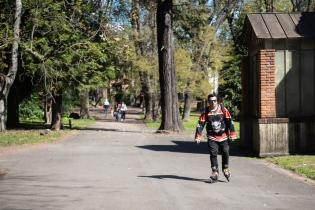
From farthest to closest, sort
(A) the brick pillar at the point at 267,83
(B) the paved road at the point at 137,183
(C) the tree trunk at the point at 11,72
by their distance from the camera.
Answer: (C) the tree trunk at the point at 11,72 < (A) the brick pillar at the point at 267,83 < (B) the paved road at the point at 137,183

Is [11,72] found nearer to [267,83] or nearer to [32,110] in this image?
[267,83]

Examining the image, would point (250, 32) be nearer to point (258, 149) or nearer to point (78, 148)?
point (258, 149)

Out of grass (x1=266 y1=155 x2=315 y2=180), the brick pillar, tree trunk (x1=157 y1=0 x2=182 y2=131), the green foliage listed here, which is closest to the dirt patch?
grass (x1=266 y1=155 x2=315 y2=180)

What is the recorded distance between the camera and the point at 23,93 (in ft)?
116

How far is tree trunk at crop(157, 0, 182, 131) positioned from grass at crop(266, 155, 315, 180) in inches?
531

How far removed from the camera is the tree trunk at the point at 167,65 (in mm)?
30406

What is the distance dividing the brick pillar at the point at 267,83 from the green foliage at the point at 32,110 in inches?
1158

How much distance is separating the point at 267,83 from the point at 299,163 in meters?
3.23

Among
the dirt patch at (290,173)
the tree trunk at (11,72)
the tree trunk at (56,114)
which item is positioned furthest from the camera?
the tree trunk at (56,114)

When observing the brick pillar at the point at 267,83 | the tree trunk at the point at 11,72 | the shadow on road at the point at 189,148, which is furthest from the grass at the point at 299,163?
the tree trunk at the point at 11,72

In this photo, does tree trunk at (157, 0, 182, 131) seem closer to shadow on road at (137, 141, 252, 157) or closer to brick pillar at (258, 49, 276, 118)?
shadow on road at (137, 141, 252, 157)

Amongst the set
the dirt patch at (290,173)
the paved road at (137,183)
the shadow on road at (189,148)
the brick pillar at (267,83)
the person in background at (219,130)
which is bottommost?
the dirt patch at (290,173)

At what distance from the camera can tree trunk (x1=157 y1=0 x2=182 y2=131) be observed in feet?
99.8

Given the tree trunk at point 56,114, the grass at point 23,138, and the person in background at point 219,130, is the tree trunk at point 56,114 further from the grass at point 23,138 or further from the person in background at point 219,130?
the person in background at point 219,130
